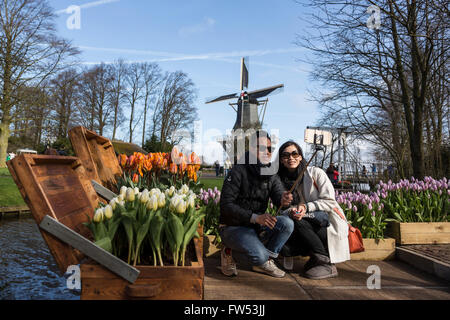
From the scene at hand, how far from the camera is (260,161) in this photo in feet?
9.67

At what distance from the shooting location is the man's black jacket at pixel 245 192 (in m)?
2.86

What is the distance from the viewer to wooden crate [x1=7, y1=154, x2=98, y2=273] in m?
1.88

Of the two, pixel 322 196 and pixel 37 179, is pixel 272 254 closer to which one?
pixel 322 196

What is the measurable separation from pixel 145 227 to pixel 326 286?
162 centimetres

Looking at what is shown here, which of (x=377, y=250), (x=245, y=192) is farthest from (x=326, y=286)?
(x=377, y=250)

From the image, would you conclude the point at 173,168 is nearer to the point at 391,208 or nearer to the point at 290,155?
the point at 290,155

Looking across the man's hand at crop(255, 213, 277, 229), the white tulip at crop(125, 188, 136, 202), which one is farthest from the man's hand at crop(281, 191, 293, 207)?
the white tulip at crop(125, 188, 136, 202)

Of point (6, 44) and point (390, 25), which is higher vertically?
point (6, 44)

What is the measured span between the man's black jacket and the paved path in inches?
18.7

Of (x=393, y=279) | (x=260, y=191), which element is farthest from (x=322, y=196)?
(x=393, y=279)

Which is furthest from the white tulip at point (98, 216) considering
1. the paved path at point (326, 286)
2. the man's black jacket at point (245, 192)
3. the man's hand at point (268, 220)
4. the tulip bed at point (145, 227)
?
the man's hand at point (268, 220)

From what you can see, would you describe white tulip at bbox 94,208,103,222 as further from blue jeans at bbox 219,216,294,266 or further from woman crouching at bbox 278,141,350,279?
woman crouching at bbox 278,141,350,279
